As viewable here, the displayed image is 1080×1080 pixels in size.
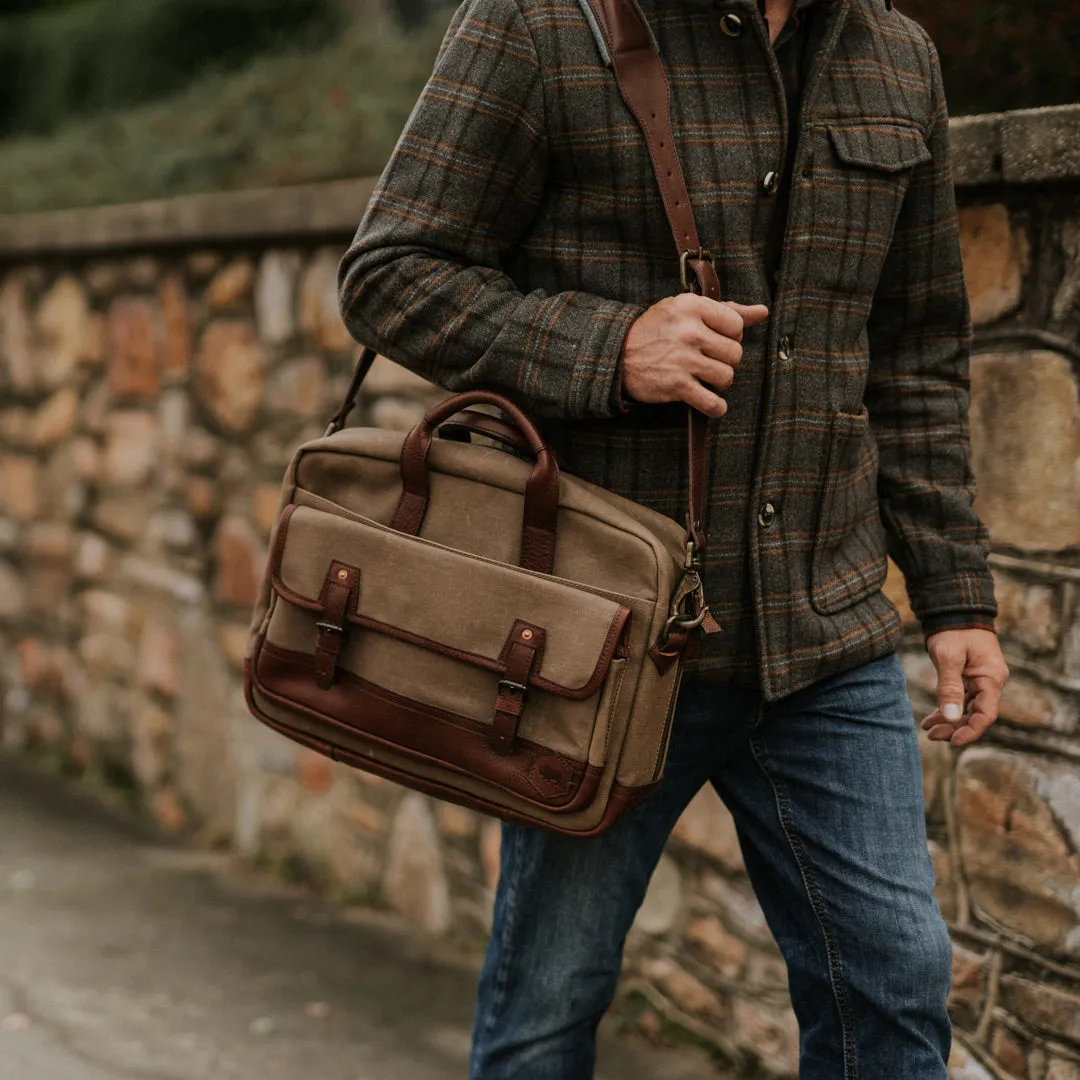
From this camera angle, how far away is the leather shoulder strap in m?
1.51

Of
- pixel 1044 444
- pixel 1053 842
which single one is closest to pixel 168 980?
pixel 1053 842

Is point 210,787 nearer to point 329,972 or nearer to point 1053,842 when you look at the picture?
point 329,972

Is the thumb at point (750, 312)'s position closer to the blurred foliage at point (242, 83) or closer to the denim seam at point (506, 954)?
the denim seam at point (506, 954)

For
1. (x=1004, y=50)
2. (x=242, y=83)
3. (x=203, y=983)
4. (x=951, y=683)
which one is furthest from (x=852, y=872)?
(x=242, y=83)

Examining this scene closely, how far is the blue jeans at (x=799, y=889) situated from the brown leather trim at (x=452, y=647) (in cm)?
18

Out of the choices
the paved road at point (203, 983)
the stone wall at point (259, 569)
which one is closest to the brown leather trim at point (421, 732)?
the stone wall at point (259, 569)

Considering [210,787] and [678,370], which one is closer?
[678,370]

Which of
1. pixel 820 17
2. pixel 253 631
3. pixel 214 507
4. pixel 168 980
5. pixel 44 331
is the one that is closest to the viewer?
pixel 820 17

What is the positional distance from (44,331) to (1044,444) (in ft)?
11.4

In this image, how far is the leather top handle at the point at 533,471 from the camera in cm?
155

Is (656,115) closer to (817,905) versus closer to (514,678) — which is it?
(514,678)

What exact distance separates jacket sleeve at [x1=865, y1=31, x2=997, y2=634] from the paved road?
1.41 meters

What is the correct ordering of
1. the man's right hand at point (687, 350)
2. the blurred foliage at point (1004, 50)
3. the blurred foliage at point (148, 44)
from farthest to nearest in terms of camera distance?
the blurred foliage at point (148, 44) < the blurred foliage at point (1004, 50) < the man's right hand at point (687, 350)

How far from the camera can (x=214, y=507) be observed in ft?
13.2
